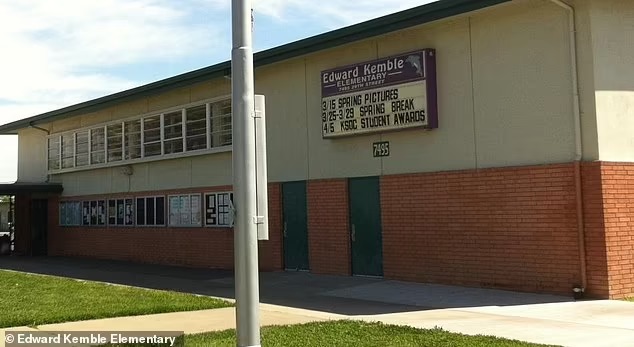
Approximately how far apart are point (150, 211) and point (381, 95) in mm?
11212

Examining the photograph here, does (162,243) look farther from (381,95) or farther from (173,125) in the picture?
(381,95)

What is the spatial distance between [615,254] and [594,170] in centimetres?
150

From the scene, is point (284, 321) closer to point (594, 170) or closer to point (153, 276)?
point (594, 170)

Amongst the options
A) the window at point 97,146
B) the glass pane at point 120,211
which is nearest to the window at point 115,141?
the window at point 97,146

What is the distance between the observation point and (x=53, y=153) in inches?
1192

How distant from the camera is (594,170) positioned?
12938mm

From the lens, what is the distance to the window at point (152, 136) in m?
24.3

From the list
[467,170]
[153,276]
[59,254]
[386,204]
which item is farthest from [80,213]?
[467,170]

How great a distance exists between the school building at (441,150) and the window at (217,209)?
56 mm

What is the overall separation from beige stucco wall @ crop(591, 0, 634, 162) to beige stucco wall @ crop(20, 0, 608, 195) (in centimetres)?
19

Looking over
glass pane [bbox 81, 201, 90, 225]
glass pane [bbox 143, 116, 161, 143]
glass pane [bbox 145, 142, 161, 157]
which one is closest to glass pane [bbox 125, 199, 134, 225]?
glass pane [bbox 145, 142, 161, 157]

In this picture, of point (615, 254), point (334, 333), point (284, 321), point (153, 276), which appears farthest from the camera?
point (153, 276)

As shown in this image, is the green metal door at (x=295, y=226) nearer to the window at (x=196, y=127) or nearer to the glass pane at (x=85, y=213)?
the window at (x=196, y=127)

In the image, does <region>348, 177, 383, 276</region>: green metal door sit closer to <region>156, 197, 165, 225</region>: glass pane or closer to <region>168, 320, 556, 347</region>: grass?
<region>168, 320, 556, 347</region>: grass
